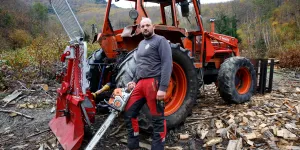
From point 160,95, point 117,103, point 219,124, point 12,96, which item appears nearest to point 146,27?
point 160,95

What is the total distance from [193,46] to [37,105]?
3.31 m

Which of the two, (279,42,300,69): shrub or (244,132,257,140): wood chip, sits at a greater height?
(279,42,300,69): shrub

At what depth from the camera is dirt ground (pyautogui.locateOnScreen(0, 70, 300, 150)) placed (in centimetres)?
347

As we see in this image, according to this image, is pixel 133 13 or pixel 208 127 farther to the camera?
pixel 208 127

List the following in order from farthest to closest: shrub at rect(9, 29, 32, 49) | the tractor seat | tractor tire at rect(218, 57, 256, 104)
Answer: shrub at rect(9, 29, 32, 49) < tractor tire at rect(218, 57, 256, 104) < the tractor seat

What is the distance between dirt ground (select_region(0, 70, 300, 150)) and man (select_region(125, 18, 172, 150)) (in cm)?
51

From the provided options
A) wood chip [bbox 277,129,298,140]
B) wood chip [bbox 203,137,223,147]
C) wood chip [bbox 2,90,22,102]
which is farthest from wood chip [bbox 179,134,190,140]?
wood chip [bbox 2,90,22,102]

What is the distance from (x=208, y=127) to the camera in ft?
13.1

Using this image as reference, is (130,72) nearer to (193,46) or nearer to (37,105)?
(193,46)

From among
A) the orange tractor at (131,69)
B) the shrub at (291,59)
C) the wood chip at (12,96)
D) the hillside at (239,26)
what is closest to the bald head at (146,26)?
the orange tractor at (131,69)

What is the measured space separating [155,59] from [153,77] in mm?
211

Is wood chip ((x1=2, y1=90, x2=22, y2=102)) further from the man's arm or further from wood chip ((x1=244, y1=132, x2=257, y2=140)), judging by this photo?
wood chip ((x1=244, y1=132, x2=257, y2=140))

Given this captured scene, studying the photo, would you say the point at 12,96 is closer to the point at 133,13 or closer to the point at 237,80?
the point at 133,13

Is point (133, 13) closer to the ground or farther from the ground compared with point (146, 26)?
farther from the ground
